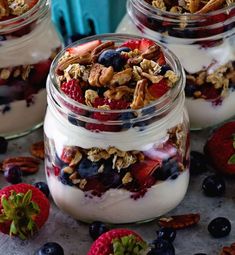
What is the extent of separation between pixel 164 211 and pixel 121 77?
245 millimetres

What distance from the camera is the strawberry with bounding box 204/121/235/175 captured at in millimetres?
1283

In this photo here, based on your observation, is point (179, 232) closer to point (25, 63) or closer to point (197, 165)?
point (197, 165)

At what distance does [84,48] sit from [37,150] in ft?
0.82

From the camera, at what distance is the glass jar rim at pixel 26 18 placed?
1273 mm

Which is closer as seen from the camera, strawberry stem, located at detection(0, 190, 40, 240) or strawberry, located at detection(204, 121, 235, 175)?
strawberry stem, located at detection(0, 190, 40, 240)

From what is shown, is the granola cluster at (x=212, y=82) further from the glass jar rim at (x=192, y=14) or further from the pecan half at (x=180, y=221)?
the pecan half at (x=180, y=221)

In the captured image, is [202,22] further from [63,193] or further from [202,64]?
[63,193]

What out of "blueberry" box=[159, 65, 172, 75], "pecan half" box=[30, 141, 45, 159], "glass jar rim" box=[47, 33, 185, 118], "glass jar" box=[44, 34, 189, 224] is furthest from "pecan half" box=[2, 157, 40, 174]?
"blueberry" box=[159, 65, 172, 75]

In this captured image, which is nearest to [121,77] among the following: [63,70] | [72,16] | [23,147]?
[63,70]

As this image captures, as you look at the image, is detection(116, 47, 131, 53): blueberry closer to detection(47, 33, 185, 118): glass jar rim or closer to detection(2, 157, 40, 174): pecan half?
detection(47, 33, 185, 118): glass jar rim

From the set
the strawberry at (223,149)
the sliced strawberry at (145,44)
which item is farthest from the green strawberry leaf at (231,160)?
the sliced strawberry at (145,44)

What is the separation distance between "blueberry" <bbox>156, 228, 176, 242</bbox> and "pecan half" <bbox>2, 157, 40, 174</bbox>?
0.87ft

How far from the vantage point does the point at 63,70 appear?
3.89 ft

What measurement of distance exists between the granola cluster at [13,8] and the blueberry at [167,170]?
1.19 feet
